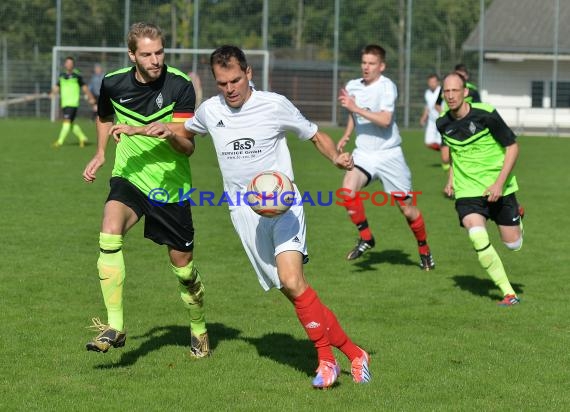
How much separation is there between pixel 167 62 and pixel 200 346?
32.4 metres

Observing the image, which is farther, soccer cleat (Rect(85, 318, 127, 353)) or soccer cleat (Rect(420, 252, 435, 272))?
soccer cleat (Rect(420, 252, 435, 272))

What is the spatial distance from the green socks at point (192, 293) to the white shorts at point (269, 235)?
649 mm

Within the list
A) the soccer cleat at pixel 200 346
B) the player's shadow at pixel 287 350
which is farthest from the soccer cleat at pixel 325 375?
the soccer cleat at pixel 200 346

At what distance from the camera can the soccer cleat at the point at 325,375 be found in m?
6.04

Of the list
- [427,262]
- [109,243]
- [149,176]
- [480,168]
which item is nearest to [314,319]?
[109,243]

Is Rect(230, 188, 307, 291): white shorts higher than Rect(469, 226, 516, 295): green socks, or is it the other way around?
Rect(230, 188, 307, 291): white shorts

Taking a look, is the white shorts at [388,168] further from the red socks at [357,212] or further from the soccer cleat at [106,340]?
the soccer cleat at [106,340]

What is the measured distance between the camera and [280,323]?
26.3ft

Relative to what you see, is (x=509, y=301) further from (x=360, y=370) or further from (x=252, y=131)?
(x=252, y=131)

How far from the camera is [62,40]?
1590 inches

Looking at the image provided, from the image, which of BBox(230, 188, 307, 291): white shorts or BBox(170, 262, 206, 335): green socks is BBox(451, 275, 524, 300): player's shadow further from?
BBox(230, 188, 307, 291): white shorts

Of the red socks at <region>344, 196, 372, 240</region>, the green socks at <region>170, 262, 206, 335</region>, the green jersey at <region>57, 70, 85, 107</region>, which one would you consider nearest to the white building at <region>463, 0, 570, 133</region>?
the green jersey at <region>57, 70, 85, 107</region>

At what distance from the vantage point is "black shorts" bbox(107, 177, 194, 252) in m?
6.77

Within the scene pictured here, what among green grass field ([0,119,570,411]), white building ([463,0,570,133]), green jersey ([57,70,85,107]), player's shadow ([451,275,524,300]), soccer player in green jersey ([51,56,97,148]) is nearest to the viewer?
green grass field ([0,119,570,411])
